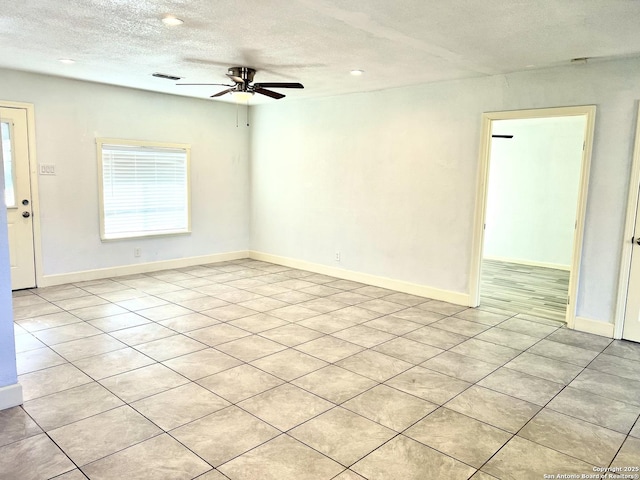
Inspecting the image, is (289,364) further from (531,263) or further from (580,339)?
(531,263)

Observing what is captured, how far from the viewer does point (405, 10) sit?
292 cm

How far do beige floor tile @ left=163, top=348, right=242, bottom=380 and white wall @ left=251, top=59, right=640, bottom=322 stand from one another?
2.90 m

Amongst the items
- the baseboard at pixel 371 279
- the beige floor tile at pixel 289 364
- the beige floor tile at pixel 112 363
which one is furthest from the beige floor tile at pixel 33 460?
the baseboard at pixel 371 279

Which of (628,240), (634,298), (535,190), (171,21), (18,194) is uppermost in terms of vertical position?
(171,21)

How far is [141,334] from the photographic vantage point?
4.04 m

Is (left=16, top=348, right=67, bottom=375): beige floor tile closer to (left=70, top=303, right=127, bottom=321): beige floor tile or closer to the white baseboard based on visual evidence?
the white baseboard

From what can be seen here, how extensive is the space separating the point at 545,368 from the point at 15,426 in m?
3.70

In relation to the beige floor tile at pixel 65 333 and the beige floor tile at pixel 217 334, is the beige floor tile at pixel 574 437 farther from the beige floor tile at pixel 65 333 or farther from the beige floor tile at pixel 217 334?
the beige floor tile at pixel 65 333

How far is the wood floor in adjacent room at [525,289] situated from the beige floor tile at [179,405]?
356cm

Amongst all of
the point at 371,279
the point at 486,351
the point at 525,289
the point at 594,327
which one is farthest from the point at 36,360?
the point at 525,289

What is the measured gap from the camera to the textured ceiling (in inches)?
115

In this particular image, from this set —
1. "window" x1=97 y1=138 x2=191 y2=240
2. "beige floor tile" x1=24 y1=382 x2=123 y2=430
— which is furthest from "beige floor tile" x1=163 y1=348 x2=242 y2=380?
"window" x1=97 y1=138 x2=191 y2=240

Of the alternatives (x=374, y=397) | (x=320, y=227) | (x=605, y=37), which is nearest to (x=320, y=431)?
(x=374, y=397)

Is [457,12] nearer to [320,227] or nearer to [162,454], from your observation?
[162,454]
